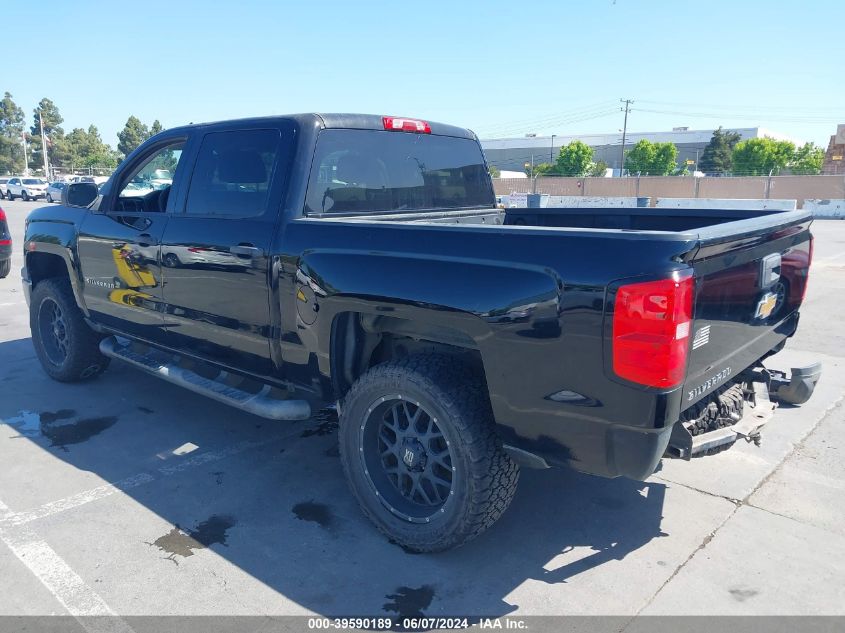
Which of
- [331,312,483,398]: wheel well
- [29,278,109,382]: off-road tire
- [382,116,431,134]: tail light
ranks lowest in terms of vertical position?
[29,278,109,382]: off-road tire

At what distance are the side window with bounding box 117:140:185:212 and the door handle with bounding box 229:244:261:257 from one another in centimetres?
102

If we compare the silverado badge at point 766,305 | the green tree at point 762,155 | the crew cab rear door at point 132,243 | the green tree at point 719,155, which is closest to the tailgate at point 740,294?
the silverado badge at point 766,305

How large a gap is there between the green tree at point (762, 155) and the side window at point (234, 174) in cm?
6977

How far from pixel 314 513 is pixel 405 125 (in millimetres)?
2405

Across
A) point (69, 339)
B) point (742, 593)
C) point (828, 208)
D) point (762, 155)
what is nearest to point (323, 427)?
point (69, 339)

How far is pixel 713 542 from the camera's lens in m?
3.21

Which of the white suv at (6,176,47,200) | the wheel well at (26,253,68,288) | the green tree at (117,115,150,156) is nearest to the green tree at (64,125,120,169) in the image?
the green tree at (117,115,150,156)

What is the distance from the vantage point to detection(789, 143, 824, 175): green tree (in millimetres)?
60656

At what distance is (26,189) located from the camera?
4284 centimetres

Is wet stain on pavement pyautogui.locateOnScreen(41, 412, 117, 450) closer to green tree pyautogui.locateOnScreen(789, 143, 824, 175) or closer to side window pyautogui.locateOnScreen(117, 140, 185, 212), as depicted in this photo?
side window pyautogui.locateOnScreen(117, 140, 185, 212)

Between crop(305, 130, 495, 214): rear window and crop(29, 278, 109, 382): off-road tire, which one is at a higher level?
crop(305, 130, 495, 214): rear window

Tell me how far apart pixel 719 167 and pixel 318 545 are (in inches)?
3454

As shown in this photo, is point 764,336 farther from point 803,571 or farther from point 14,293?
point 14,293

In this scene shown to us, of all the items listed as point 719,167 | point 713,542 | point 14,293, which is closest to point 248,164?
point 713,542
